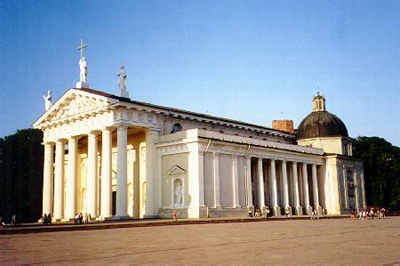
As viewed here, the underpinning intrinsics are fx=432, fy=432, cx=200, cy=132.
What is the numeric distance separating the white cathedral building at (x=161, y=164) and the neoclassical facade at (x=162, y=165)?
9 centimetres

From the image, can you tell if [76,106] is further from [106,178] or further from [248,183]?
[248,183]

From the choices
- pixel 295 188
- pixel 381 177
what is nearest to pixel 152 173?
pixel 295 188

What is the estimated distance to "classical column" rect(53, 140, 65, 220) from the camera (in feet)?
151

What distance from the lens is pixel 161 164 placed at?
139ft

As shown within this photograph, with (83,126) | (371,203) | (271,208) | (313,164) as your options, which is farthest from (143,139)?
(371,203)

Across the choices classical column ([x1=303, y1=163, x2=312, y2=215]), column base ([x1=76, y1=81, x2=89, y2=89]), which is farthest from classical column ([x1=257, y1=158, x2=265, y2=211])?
column base ([x1=76, y1=81, x2=89, y2=89])

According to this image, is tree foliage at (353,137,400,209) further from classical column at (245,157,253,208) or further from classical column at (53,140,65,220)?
classical column at (53,140,65,220)

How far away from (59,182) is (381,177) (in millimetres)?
48971

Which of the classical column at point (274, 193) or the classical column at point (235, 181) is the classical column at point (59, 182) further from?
the classical column at point (274, 193)

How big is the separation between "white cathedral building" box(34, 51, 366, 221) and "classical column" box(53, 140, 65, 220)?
103 millimetres

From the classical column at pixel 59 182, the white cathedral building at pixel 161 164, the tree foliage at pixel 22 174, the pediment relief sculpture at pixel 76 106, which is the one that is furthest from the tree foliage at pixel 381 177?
the tree foliage at pixel 22 174

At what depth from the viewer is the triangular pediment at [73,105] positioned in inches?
1606

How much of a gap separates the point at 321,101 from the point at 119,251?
56515 mm

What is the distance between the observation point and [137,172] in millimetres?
44000
